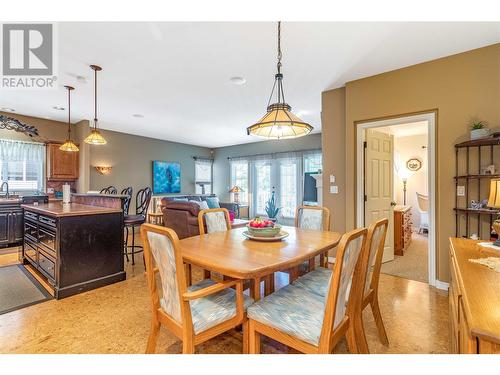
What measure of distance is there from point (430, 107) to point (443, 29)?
2.84ft

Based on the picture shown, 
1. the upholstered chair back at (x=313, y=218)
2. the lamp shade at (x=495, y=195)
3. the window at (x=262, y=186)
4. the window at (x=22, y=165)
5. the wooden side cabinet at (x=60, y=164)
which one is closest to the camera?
the lamp shade at (x=495, y=195)

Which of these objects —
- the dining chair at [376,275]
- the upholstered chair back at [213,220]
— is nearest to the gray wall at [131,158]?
the upholstered chair back at [213,220]

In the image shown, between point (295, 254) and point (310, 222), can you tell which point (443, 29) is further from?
point (295, 254)

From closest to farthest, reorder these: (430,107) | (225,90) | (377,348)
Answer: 1. (377,348)
2. (430,107)
3. (225,90)

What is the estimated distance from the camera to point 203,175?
352 inches

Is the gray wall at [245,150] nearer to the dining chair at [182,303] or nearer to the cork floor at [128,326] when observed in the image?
the cork floor at [128,326]

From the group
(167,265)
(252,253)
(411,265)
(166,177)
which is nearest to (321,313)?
(252,253)

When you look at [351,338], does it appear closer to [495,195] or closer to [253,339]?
[253,339]

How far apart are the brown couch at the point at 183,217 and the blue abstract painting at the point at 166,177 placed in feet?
9.70

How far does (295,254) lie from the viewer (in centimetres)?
163

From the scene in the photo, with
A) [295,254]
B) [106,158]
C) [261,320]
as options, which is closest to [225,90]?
[295,254]

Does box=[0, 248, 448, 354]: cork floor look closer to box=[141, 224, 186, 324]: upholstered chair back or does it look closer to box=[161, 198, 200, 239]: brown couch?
box=[141, 224, 186, 324]: upholstered chair back

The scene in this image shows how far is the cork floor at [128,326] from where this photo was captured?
1.81 meters

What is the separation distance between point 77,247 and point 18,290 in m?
0.87
